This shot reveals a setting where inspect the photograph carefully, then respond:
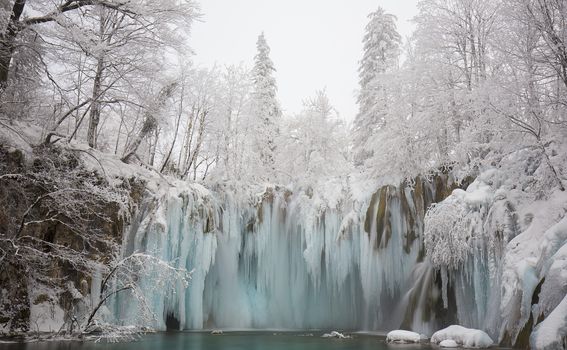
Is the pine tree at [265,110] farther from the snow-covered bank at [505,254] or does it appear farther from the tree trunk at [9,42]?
the tree trunk at [9,42]

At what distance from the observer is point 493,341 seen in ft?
33.0

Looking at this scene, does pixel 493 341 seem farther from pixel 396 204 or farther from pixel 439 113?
pixel 439 113

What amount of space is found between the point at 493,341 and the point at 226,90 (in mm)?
17683

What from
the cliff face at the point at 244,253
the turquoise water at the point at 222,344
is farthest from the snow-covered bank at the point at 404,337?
the cliff face at the point at 244,253

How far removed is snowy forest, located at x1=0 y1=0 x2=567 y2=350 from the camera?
29.2 ft

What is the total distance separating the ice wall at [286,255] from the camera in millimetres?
14508

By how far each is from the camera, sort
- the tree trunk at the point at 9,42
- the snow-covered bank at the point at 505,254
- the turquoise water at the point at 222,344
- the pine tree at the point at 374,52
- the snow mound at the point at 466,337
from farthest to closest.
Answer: the pine tree at the point at 374,52 → the snow mound at the point at 466,337 → the turquoise water at the point at 222,344 → the tree trunk at the point at 9,42 → the snow-covered bank at the point at 505,254

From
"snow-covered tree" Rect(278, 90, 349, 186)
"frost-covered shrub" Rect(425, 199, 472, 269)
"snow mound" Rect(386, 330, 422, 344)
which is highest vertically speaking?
"snow-covered tree" Rect(278, 90, 349, 186)

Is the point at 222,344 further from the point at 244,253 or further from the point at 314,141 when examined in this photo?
the point at 314,141

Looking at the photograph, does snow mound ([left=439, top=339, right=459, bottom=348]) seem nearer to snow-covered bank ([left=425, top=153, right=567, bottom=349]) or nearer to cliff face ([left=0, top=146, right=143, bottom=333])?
snow-covered bank ([left=425, top=153, right=567, bottom=349])

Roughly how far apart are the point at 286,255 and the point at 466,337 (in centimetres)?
865

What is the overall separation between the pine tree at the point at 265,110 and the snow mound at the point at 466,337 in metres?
14.0

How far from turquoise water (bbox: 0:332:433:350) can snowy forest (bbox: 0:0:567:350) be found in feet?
1.87

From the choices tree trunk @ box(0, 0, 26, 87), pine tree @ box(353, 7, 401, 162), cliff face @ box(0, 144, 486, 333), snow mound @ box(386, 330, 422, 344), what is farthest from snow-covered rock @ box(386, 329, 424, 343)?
pine tree @ box(353, 7, 401, 162)
